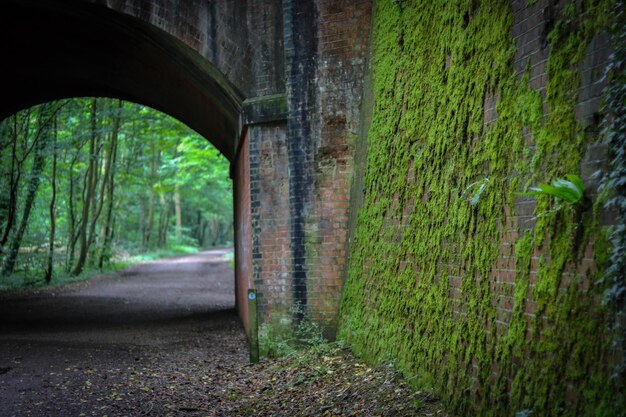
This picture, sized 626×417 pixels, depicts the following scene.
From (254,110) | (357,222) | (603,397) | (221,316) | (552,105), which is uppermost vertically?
(254,110)

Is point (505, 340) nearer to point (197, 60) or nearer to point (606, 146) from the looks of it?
point (606, 146)

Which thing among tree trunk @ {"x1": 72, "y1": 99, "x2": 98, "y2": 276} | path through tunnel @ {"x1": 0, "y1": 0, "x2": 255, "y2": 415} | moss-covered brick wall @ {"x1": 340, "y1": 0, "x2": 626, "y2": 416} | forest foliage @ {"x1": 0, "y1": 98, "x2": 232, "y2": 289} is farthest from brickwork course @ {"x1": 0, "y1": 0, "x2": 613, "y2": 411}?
tree trunk @ {"x1": 72, "y1": 99, "x2": 98, "y2": 276}

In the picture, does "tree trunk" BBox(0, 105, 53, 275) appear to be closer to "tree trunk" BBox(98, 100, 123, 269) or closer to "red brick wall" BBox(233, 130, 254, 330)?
"tree trunk" BBox(98, 100, 123, 269)

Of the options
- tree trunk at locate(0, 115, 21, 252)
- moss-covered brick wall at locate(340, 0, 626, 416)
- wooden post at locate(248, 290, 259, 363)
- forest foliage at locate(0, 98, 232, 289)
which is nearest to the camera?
moss-covered brick wall at locate(340, 0, 626, 416)

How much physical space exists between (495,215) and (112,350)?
263 inches

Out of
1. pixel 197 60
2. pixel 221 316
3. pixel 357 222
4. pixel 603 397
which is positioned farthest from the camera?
pixel 221 316

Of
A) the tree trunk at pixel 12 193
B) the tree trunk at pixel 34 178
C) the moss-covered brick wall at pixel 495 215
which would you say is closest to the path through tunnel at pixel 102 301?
the tree trunk at pixel 12 193

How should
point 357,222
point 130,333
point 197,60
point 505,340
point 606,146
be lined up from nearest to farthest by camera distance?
point 606,146, point 505,340, point 357,222, point 197,60, point 130,333

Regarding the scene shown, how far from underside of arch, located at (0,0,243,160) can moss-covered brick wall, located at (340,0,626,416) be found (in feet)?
12.5

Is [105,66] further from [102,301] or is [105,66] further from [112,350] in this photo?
[102,301]

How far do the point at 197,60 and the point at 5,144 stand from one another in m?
10.5

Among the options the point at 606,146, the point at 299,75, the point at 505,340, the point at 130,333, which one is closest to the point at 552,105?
the point at 606,146

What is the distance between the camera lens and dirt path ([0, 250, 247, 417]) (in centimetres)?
609

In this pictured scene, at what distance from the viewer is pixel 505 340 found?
369cm
